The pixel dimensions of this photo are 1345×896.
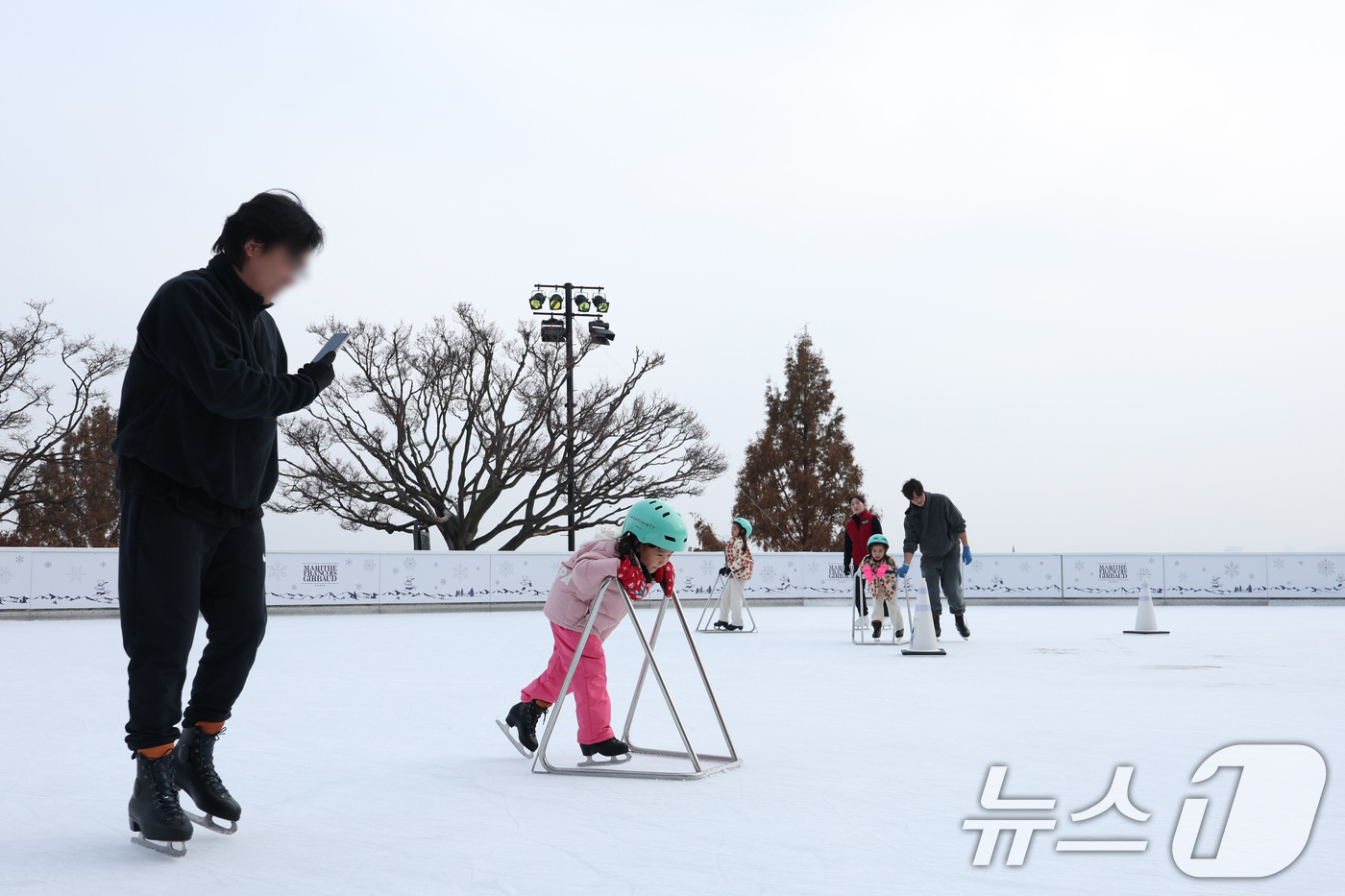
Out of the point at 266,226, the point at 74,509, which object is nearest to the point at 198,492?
the point at 266,226

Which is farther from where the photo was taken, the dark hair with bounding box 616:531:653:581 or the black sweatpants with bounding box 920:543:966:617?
the black sweatpants with bounding box 920:543:966:617

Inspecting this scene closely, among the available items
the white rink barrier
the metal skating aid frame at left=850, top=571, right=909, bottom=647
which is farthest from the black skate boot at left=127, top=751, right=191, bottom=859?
the white rink barrier

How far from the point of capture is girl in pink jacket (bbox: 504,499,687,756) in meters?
4.47

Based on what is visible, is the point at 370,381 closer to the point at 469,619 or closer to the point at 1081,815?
the point at 469,619

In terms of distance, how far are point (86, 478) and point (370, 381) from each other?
14.6 metres

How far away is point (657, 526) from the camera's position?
4438 mm

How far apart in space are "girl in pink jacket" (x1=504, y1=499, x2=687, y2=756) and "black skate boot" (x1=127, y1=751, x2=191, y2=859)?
170cm

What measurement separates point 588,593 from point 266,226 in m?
1.95

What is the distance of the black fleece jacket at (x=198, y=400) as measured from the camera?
298 centimetres

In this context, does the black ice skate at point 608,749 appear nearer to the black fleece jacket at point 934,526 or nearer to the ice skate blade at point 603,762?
the ice skate blade at point 603,762

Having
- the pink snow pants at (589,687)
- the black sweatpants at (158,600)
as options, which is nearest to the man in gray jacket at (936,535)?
the pink snow pants at (589,687)

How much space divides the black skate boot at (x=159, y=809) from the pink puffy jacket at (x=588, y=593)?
171 centimetres

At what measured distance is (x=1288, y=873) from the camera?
290 centimetres

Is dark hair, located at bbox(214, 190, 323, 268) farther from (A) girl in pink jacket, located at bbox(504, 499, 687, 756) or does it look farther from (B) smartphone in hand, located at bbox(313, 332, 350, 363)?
(A) girl in pink jacket, located at bbox(504, 499, 687, 756)
